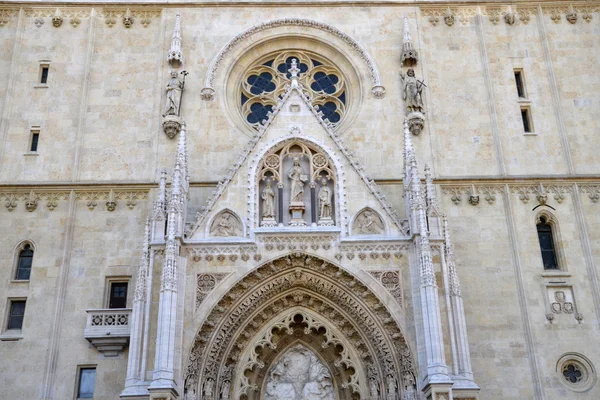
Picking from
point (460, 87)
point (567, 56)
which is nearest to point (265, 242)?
point (460, 87)

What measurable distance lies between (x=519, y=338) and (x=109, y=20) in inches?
526

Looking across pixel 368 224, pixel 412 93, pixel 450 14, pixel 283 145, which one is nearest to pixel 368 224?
pixel 368 224

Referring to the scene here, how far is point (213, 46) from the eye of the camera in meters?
19.6

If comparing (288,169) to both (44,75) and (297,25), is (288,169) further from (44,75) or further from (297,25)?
(44,75)

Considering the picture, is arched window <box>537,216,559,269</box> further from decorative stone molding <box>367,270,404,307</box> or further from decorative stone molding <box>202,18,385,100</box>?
decorative stone molding <box>202,18,385,100</box>

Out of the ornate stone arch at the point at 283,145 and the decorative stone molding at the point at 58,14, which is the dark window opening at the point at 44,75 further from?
the ornate stone arch at the point at 283,145

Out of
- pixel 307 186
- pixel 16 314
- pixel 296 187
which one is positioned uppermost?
pixel 307 186

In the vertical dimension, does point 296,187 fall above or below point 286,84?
below

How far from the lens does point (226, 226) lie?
15.9 meters

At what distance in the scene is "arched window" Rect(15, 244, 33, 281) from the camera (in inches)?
668

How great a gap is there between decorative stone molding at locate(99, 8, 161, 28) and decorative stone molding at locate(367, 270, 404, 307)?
9.73 meters

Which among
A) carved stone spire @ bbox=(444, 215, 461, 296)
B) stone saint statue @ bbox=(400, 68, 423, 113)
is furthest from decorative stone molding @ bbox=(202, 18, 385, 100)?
carved stone spire @ bbox=(444, 215, 461, 296)

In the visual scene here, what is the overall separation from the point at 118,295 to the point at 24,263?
2.41 metres

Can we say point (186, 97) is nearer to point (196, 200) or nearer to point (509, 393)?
point (196, 200)
